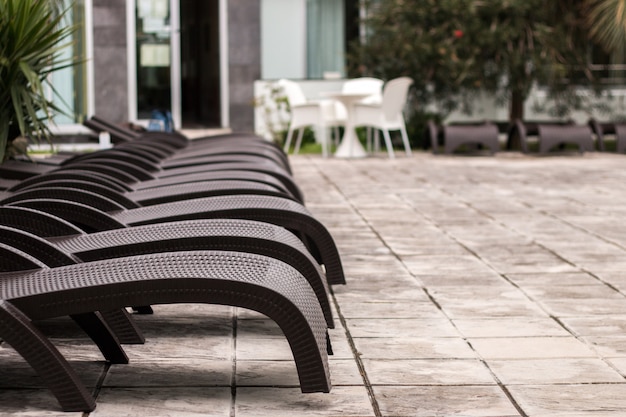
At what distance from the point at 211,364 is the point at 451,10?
1176 centimetres

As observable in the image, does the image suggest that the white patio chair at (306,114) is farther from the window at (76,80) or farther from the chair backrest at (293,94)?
the window at (76,80)

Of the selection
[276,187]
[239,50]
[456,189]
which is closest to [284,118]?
[239,50]

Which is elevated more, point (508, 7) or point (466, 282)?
point (508, 7)

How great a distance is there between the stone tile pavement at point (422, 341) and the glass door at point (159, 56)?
1037 centimetres

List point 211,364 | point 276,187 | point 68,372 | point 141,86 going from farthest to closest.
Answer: point 141,86 < point 276,187 < point 211,364 < point 68,372

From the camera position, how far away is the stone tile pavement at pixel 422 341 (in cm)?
336

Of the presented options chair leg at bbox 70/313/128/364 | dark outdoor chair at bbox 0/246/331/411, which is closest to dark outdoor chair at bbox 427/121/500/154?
chair leg at bbox 70/313/128/364

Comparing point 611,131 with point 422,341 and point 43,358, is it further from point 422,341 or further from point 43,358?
point 43,358

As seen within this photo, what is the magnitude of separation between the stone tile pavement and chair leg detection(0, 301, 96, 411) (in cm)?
5

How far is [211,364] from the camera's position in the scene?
381 centimetres

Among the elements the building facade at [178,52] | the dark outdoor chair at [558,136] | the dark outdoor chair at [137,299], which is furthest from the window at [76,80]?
the dark outdoor chair at [137,299]

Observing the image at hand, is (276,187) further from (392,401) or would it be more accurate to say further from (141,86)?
(141,86)

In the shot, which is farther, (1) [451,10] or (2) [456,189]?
(1) [451,10]

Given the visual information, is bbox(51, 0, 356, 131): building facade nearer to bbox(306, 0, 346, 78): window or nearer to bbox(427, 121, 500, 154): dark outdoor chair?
bbox(306, 0, 346, 78): window
